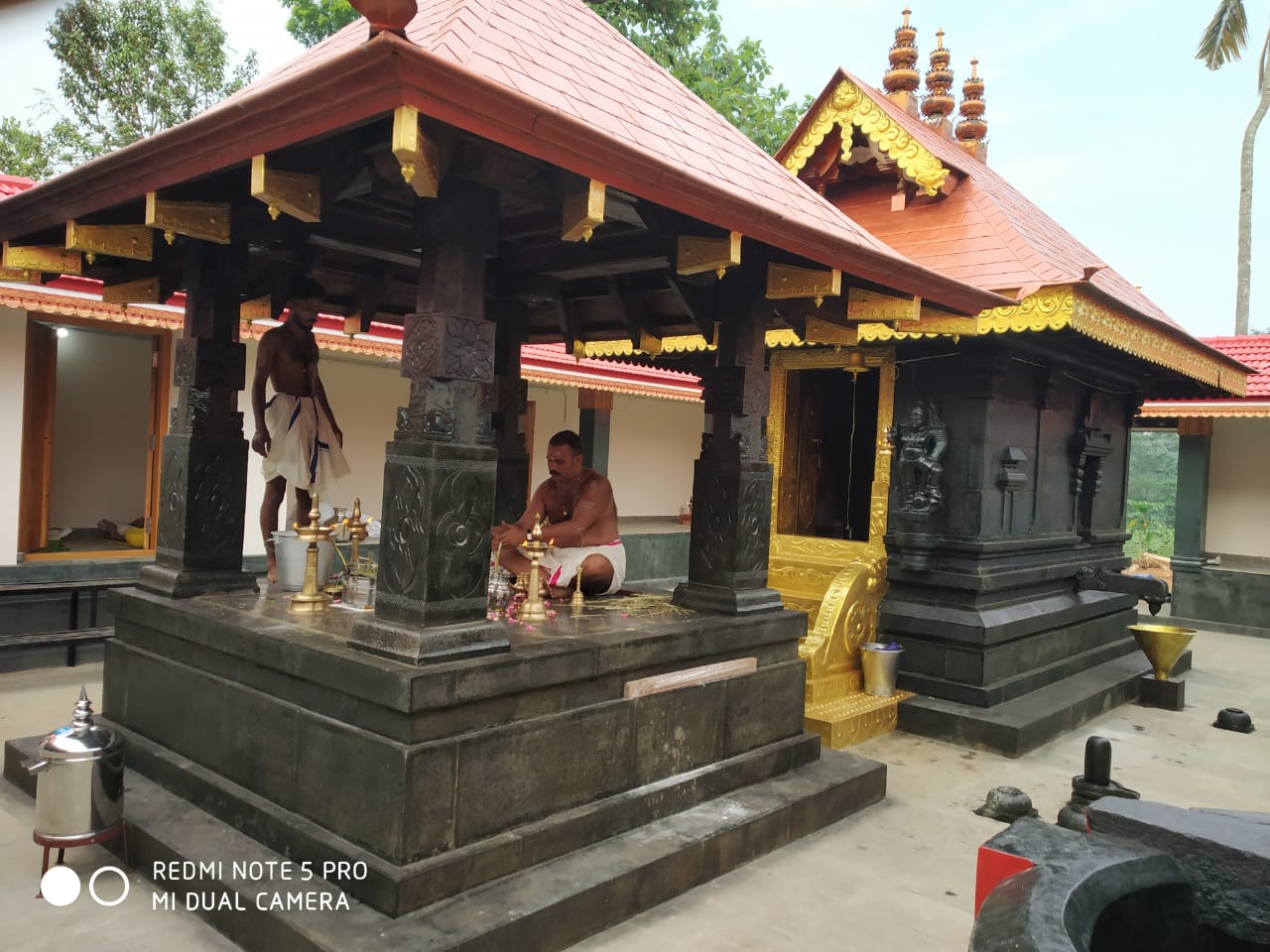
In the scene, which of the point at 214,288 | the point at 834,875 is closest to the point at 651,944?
the point at 834,875

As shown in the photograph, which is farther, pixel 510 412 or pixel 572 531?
pixel 510 412

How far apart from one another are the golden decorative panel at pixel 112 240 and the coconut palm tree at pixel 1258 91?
22.4m

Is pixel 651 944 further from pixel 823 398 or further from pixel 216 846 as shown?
pixel 823 398

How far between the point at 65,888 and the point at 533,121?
3.54 metres

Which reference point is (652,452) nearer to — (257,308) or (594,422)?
(594,422)

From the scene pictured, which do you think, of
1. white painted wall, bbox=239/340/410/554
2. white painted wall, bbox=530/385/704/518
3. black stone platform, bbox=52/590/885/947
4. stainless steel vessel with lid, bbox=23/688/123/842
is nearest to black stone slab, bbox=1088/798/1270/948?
black stone platform, bbox=52/590/885/947

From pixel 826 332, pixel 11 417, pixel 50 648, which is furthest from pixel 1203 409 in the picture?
pixel 11 417

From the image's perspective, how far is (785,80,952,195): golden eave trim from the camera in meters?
7.42

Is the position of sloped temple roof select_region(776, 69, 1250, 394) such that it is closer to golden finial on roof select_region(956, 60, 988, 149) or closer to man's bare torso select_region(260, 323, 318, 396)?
golden finial on roof select_region(956, 60, 988, 149)

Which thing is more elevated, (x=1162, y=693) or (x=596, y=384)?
(x=596, y=384)

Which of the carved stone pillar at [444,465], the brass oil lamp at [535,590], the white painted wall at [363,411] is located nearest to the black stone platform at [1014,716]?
the brass oil lamp at [535,590]

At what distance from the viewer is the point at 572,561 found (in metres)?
5.22

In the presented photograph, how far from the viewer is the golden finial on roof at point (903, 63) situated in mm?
8539

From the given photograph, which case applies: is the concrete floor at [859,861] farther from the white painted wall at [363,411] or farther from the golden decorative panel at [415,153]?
the white painted wall at [363,411]
